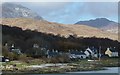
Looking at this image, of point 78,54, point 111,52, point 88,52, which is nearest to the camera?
point 78,54

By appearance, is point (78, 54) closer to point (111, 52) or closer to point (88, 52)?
point (88, 52)

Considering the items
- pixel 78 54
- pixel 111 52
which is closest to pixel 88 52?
pixel 111 52

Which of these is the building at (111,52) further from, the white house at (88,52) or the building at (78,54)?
the building at (78,54)

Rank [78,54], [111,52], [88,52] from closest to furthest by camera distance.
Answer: [78,54] → [88,52] → [111,52]

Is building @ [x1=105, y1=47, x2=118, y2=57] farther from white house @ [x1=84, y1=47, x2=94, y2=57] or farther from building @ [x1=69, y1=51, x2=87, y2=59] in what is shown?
→ building @ [x1=69, y1=51, x2=87, y2=59]

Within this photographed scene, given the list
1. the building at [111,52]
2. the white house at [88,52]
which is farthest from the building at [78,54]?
the building at [111,52]

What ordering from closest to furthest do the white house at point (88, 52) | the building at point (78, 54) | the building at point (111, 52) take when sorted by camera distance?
the building at point (78, 54) < the white house at point (88, 52) < the building at point (111, 52)

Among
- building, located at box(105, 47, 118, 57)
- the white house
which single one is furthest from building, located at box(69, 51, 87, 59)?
building, located at box(105, 47, 118, 57)

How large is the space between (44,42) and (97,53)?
856 cm

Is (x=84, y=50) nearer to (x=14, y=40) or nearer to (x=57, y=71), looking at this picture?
(x=14, y=40)

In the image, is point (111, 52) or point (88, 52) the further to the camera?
point (111, 52)

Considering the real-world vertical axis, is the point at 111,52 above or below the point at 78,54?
above

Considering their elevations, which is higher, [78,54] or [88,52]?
[88,52]

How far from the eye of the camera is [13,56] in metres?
33.6
